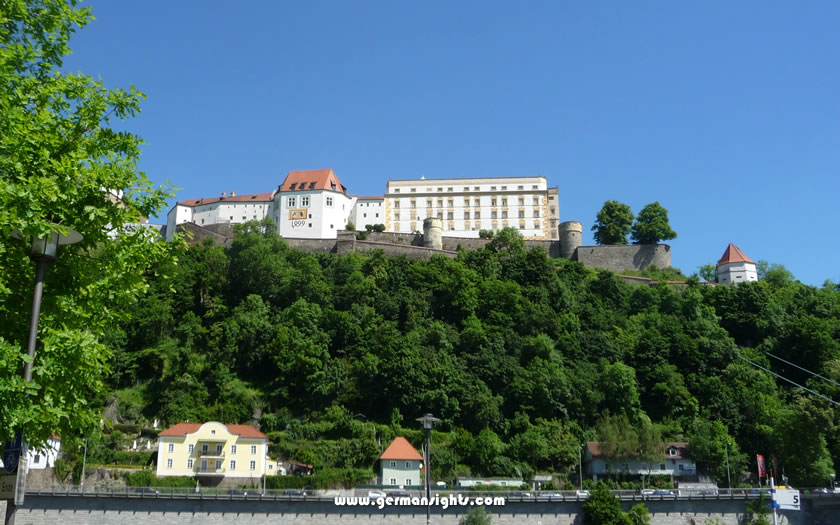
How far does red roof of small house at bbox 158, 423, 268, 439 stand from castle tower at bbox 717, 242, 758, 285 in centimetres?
5982

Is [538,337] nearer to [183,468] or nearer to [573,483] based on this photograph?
[573,483]

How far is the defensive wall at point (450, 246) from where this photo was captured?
84938 mm

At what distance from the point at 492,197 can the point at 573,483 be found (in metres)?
57.2

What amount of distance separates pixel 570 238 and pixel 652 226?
10068 millimetres

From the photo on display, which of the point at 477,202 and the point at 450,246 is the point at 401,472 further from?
the point at 477,202

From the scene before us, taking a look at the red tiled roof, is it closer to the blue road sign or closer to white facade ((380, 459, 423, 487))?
white facade ((380, 459, 423, 487))

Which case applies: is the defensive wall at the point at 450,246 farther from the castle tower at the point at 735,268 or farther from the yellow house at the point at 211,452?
the yellow house at the point at 211,452

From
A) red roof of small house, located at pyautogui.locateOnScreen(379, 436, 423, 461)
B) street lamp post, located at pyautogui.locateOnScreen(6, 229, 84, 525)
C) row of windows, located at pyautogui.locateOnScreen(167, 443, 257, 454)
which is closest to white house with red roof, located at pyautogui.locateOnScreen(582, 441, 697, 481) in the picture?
red roof of small house, located at pyautogui.locateOnScreen(379, 436, 423, 461)

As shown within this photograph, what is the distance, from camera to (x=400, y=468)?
4925 centimetres

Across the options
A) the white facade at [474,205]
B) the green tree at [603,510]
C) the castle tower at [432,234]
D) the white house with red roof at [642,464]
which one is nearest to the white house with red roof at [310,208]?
the white facade at [474,205]

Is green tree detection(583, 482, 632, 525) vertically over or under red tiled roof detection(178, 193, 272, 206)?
under

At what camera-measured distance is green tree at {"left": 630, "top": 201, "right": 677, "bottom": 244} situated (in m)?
92.1

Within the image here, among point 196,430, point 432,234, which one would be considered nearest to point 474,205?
point 432,234

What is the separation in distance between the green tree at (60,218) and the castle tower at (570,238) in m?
82.3
